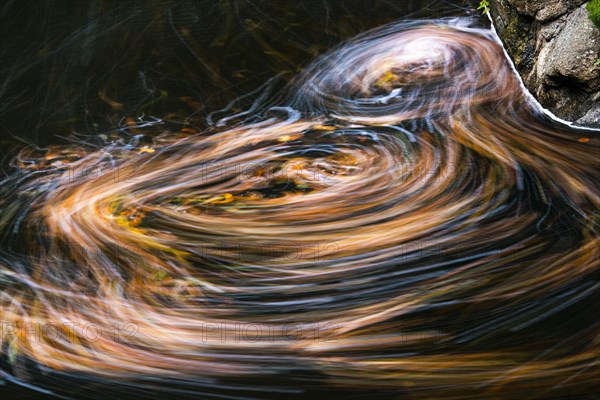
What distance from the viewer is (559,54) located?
5020mm

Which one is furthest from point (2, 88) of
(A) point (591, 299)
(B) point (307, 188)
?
(A) point (591, 299)

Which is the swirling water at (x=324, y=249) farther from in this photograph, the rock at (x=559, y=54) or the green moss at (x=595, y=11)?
the green moss at (x=595, y=11)

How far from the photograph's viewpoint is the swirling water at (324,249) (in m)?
3.37

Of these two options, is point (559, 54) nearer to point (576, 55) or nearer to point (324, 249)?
point (576, 55)

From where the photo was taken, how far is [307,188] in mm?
4617

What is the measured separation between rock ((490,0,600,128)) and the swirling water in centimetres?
14

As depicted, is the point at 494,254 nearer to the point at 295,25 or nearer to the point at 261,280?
the point at 261,280

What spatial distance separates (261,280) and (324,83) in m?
2.33

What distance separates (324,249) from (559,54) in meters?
2.29

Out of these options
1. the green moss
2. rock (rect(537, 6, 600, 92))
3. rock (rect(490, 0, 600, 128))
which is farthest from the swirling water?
the green moss

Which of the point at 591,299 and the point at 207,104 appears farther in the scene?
the point at 207,104

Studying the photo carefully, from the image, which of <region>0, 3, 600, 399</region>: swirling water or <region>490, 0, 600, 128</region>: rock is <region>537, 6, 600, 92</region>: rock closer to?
<region>490, 0, 600, 128</region>: rock

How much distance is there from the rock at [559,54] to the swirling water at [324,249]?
143mm

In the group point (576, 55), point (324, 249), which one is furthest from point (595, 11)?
point (324, 249)
